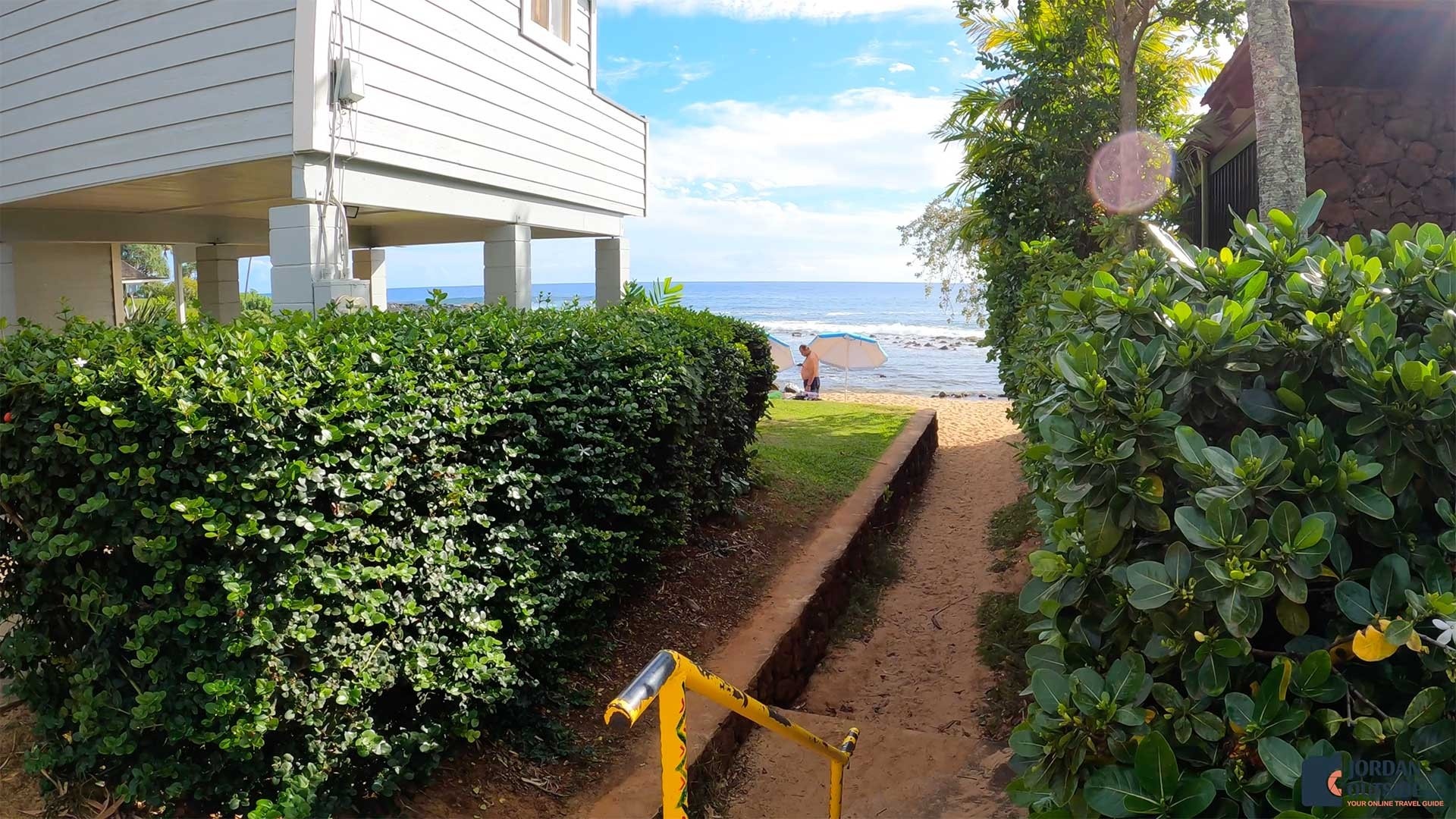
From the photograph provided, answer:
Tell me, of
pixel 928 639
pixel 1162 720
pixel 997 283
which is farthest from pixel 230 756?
pixel 997 283

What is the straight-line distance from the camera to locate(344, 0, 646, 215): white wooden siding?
287 inches

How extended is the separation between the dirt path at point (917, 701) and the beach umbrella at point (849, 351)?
16.3m

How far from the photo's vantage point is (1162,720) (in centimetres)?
186

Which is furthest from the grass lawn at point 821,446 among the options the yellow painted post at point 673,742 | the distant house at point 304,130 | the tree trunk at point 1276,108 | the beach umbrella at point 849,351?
the beach umbrella at point 849,351

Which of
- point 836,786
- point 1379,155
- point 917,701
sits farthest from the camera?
point 1379,155

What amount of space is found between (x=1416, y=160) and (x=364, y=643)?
7.89 metres

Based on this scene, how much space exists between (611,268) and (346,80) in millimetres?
6238

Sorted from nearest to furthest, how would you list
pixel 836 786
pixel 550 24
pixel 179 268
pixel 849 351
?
pixel 836 786, pixel 550 24, pixel 179 268, pixel 849 351

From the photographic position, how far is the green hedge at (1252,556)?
5.71 feet

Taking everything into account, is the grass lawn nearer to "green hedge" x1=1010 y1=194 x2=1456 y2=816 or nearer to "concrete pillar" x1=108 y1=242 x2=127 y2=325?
"green hedge" x1=1010 y1=194 x2=1456 y2=816

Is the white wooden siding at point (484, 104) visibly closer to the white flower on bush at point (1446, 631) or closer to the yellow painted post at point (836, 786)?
the yellow painted post at point (836, 786)

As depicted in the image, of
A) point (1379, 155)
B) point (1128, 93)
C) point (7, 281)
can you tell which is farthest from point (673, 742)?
point (7, 281)

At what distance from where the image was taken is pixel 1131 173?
36.8 ft

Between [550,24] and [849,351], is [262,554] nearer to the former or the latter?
[550,24]
